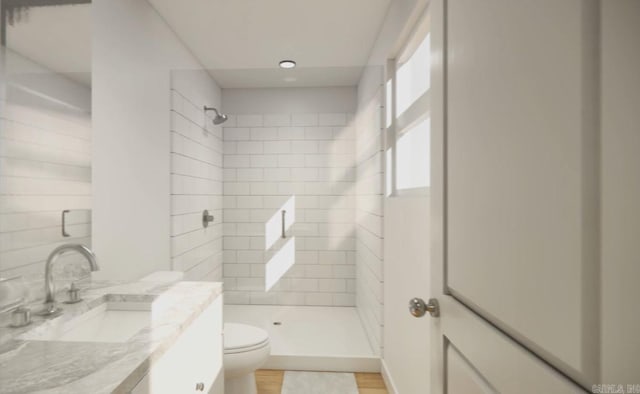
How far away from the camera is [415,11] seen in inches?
57.9

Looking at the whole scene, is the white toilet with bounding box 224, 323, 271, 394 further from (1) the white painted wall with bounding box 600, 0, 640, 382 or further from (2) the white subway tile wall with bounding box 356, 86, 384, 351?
(1) the white painted wall with bounding box 600, 0, 640, 382

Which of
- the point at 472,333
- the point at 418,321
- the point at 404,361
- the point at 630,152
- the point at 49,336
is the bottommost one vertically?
the point at 404,361

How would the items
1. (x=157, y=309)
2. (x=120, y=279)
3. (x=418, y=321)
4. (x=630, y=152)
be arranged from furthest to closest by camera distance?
(x=120, y=279), (x=418, y=321), (x=157, y=309), (x=630, y=152)

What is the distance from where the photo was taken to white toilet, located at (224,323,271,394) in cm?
172

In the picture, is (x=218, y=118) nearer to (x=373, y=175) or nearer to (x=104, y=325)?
(x=373, y=175)

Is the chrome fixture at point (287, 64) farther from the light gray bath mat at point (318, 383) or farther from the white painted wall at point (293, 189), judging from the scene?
the light gray bath mat at point (318, 383)

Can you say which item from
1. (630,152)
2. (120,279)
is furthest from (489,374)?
(120,279)

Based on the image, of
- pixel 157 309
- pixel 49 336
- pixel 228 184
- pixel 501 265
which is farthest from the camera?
pixel 228 184

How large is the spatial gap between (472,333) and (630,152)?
18.1 inches

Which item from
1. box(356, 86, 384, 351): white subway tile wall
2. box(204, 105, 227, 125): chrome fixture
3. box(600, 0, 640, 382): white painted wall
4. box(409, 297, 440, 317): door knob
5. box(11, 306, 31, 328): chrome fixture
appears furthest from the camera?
box(204, 105, 227, 125): chrome fixture

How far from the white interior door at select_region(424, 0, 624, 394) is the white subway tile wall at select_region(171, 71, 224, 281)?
1837 millimetres

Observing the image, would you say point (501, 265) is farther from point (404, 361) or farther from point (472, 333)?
point (404, 361)

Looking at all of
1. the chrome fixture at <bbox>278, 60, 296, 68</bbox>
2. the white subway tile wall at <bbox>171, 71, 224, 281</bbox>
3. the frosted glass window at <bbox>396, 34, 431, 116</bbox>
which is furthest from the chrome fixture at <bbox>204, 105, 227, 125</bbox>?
the frosted glass window at <bbox>396, 34, 431, 116</bbox>

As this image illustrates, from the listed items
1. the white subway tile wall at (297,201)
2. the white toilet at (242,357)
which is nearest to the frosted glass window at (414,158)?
the white subway tile wall at (297,201)
